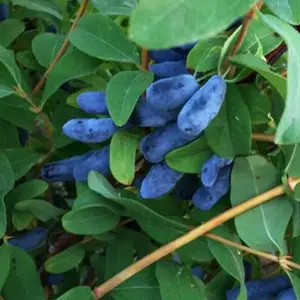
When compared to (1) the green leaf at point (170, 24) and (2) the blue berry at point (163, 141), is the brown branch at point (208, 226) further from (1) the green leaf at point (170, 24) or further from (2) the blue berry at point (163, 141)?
(1) the green leaf at point (170, 24)

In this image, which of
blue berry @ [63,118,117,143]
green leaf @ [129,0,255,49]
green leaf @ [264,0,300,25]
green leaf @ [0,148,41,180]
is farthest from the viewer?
green leaf @ [0,148,41,180]

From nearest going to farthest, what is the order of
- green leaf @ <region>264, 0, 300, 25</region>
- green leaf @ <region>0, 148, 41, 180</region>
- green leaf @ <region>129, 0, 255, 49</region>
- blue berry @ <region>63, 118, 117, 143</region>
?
green leaf @ <region>129, 0, 255, 49</region> → green leaf @ <region>264, 0, 300, 25</region> → blue berry @ <region>63, 118, 117, 143</region> → green leaf @ <region>0, 148, 41, 180</region>

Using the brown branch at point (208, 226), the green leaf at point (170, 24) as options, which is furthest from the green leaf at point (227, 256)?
the green leaf at point (170, 24)

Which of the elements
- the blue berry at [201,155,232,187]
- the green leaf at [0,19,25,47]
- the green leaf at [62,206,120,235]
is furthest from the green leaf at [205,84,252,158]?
the green leaf at [0,19,25,47]

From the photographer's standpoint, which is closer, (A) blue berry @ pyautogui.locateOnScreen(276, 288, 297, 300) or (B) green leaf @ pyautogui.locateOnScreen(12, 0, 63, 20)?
(A) blue berry @ pyautogui.locateOnScreen(276, 288, 297, 300)

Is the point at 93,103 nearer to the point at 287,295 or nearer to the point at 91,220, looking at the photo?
the point at 91,220

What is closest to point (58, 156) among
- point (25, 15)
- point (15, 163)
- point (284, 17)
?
point (15, 163)

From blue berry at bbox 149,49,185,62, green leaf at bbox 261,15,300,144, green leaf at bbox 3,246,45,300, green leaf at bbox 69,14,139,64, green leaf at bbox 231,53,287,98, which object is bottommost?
green leaf at bbox 3,246,45,300

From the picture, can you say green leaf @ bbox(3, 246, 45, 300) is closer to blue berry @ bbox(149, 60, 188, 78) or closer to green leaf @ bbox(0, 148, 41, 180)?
green leaf @ bbox(0, 148, 41, 180)
